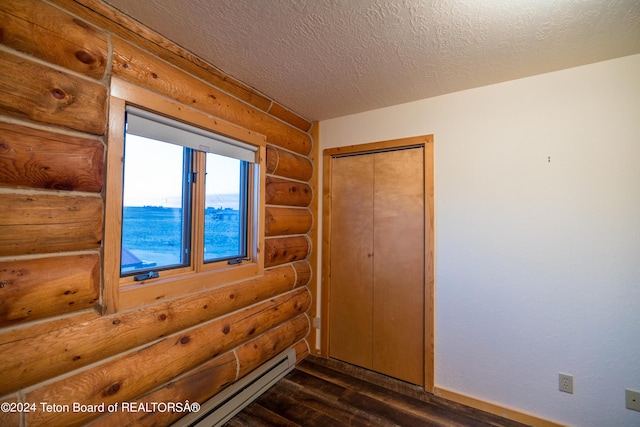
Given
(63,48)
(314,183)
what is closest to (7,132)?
(63,48)

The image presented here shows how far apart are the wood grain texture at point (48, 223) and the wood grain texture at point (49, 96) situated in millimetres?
351

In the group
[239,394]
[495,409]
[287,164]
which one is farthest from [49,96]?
[495,409]

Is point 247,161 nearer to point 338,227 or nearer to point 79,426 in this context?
point 338,227

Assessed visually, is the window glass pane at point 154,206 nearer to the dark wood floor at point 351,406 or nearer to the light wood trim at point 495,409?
the dark wood floor at point 351,406

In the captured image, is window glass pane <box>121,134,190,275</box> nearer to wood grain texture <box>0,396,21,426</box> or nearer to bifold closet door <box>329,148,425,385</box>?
wood grain texture <box>0,396,21,426</box>

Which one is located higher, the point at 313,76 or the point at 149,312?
the point at 313,76

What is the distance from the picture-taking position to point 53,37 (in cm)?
121

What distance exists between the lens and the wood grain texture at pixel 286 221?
97.0 inches

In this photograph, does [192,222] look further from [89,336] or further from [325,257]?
[325,257]

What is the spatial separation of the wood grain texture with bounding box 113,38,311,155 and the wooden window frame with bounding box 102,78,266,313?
0.17 ft

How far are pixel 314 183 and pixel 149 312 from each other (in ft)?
6.55

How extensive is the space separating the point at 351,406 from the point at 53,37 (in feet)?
9.54

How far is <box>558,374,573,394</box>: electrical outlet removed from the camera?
1.88 metres

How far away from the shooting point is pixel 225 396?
197 centimetres
